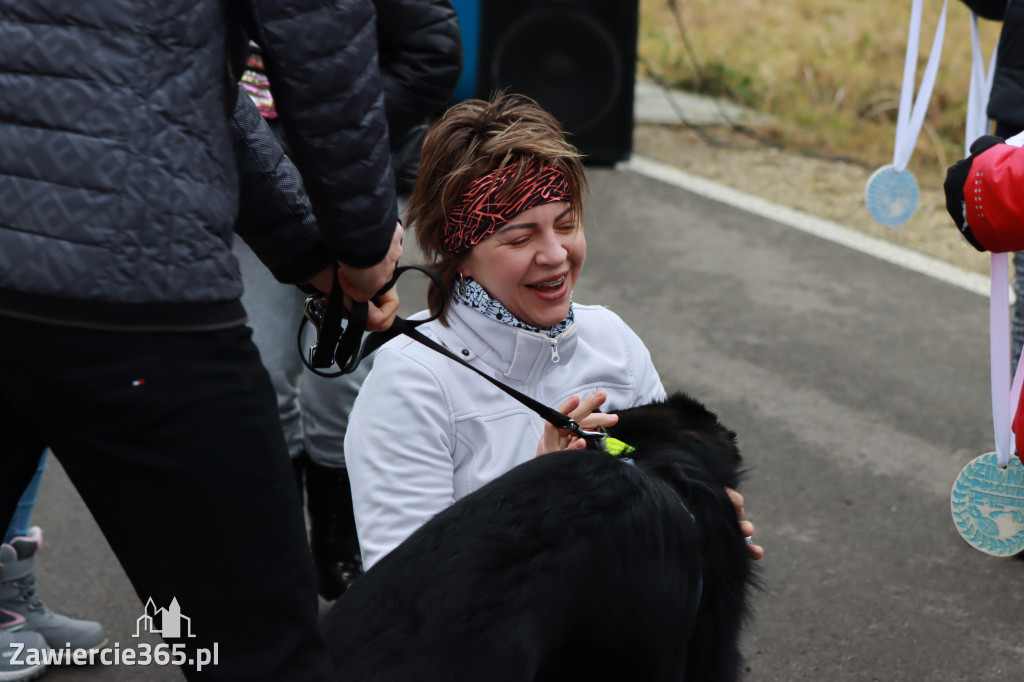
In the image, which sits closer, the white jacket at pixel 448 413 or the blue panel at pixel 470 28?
the white jacket at pixel 448 413

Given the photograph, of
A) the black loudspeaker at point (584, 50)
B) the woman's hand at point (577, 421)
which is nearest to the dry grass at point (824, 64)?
the black loudspeaker at point (584, 50)

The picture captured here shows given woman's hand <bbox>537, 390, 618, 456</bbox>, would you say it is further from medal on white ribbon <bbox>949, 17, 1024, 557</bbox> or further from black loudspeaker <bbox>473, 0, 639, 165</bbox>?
black loudspeaker <bbox>473, 0, 639, 165</bbox>

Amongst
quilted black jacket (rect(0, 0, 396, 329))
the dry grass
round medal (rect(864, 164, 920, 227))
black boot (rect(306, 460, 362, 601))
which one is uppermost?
quilted black jacket (rect(0, 0, 396, 329))

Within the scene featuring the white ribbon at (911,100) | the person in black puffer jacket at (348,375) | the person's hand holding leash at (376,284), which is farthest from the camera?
the white ribbon at (911,100)

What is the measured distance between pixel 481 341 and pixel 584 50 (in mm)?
5559

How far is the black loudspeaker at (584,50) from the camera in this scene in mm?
7387

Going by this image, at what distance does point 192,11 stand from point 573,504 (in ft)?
2.81

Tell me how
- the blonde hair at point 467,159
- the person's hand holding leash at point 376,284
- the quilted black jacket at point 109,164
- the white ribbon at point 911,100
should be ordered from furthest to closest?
the white ribbon at point 911,100 → the blonde hair at point 467,159 → the person's hand holding leash at point 376,284 → the quilted black jacket at point 109,164

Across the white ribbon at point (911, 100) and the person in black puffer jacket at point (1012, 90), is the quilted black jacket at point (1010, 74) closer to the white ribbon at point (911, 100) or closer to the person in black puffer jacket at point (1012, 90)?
the person in black puffer jacket at point (1012, 90)

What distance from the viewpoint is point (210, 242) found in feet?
4.16

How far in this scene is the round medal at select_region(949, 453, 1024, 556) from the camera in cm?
253

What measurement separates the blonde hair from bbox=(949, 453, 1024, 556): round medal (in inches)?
43.3

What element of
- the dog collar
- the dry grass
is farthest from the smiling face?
the dry grass

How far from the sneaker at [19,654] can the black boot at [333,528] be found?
2.17 feet
